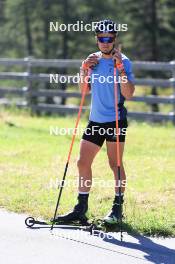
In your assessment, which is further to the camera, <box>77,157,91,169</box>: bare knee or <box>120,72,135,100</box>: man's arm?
<box>77,157,91,169</box>: bare knee

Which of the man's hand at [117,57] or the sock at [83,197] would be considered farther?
the sock at [83,197]

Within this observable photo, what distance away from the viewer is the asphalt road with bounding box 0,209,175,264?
5336 mm

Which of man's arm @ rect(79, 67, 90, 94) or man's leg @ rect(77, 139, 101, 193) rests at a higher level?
man's arm @ rect(79, 67, 90, 94)

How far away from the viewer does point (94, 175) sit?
28.5 ft

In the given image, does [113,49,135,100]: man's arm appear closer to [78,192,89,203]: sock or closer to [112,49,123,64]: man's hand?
[112,49,123,64]: man's hand

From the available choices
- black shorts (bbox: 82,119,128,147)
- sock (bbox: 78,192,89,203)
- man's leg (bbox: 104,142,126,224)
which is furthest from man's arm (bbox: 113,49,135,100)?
sock (bbox: 78,192,89,203)

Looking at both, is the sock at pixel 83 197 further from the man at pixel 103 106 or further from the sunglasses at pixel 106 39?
the sunglasses at pixel 106 39

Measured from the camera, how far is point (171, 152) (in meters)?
10.6

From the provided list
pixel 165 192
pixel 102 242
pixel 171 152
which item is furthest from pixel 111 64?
pixel 171 152

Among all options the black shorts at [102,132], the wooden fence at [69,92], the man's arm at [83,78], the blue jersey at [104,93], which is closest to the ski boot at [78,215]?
the black shorts at [102,132]

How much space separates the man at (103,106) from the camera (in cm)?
609

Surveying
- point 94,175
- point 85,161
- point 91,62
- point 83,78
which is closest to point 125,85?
point 91,62

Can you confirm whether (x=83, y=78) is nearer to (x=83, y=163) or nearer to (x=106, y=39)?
(x=106, y=39)

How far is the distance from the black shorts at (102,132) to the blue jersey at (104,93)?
50 mm
